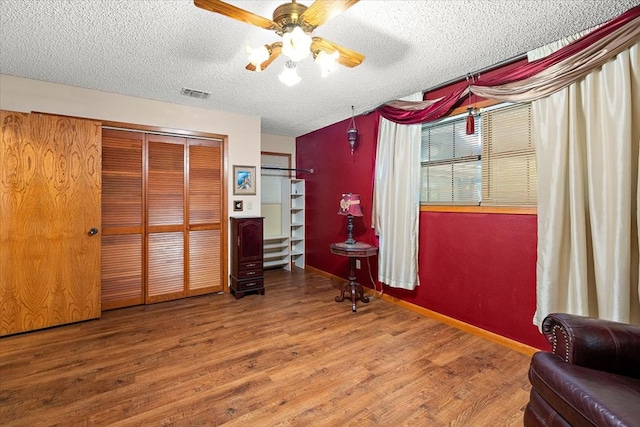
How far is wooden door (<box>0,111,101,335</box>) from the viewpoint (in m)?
2.66

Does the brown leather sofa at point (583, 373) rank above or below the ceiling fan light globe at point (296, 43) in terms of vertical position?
below

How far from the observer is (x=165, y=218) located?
3.56 m

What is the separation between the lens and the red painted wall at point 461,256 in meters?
2.43

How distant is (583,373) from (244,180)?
374 cm

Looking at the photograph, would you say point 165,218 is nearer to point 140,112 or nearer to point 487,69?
point 140,112

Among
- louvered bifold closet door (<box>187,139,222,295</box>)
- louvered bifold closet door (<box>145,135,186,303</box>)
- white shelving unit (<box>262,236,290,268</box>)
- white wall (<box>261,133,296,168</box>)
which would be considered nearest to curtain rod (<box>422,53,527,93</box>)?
louvered bifold closet door (<box>187,139,222,295</box>)

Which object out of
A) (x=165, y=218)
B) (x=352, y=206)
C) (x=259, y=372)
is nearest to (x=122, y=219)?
(x=165, y=218)

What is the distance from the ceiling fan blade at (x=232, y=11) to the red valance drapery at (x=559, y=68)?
190cm

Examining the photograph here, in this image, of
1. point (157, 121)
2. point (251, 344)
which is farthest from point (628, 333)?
point (157, 121)

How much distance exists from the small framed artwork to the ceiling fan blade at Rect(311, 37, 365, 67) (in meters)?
2.48

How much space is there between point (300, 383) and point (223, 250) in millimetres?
2377

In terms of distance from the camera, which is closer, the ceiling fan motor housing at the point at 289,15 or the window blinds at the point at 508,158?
the ceiling fan motor housing at the point at 289,15

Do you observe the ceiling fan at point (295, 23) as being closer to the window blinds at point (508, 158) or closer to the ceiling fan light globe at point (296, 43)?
the ceiling fan light globe at point (296, 43)

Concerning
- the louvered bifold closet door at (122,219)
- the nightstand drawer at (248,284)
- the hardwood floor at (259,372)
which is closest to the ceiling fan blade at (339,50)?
the hardwood floor at (259,372)
